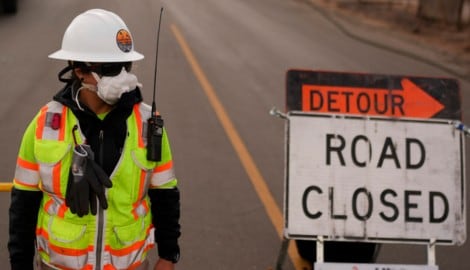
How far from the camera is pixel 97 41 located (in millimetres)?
3018

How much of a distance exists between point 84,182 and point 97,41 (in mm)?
582

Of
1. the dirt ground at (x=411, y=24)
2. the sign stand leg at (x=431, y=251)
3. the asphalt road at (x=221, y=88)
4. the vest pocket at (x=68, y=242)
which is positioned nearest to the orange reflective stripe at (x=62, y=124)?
the vest pocket at (x=68, y=242)

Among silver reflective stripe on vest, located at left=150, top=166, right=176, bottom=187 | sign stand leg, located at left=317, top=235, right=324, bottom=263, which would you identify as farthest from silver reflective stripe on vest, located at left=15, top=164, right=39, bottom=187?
sign stand leg, located at left=317, top=235, right=324, bottom=263

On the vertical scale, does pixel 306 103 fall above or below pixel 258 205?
above

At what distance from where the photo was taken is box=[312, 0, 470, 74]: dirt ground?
18.0 meters

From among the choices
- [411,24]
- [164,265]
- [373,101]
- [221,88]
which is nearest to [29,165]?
[164,265]

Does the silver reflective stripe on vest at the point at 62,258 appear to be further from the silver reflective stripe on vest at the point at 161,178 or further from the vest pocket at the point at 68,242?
the silver reflective stripe on vest at the point at 161,178

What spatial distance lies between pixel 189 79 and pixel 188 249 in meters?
7.54

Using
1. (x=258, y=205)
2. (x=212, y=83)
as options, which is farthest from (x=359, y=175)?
(x=212, y=83)

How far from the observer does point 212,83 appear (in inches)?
518

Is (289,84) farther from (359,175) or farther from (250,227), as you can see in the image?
(250,227)

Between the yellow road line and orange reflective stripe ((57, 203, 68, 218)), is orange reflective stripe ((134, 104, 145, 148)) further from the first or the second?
the yellow road line

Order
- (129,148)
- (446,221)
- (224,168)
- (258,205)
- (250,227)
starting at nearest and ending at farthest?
(129,148) < (446,221) < (250,227) < (258,205) < (224,168)

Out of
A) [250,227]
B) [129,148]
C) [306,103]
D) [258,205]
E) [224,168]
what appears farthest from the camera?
[224,168]
